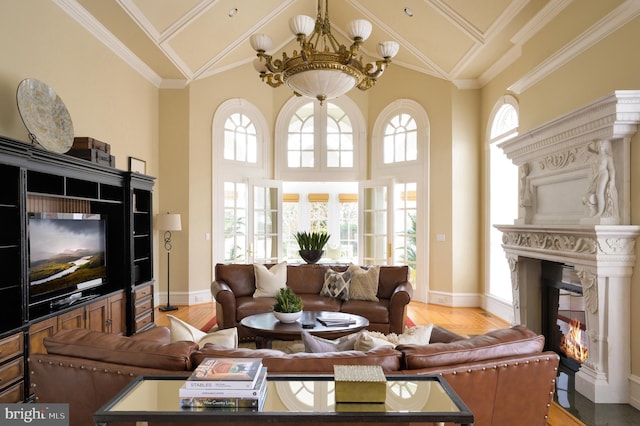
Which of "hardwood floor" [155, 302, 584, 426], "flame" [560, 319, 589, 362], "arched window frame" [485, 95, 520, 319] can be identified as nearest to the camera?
"flame" [560, 319, 589, 362]

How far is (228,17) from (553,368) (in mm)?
5544

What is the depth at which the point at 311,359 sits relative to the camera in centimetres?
186

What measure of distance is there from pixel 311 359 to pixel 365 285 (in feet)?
10.8

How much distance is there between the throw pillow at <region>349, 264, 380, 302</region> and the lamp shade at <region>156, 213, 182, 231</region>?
2.85 m

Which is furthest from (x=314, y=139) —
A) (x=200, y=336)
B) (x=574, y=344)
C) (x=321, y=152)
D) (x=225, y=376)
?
(x=225, y=376)

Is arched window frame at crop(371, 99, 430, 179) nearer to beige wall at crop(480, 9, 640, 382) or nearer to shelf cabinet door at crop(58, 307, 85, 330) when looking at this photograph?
beige wall at crop(480, 9, 640, 382)

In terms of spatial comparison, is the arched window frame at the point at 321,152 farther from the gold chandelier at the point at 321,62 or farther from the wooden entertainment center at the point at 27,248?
the gold chandelier at the point at 321,62

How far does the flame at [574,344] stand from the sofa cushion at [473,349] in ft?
5.97

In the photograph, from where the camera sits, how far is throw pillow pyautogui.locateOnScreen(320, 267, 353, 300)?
5.14 meters

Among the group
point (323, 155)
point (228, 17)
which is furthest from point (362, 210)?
point (228, 17)

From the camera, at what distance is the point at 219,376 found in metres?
1.39

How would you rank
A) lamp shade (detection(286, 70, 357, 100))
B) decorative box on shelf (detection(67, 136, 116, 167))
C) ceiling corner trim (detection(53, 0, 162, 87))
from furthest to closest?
ceiling corner trim (detection(53, 0, 162, 87))
decorative box on shelf (detection(67, 136, 116, 167))
lamp shade (detection(286, 70, 357, 100))

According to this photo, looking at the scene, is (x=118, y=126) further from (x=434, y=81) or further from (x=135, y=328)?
(x=434, y=81)

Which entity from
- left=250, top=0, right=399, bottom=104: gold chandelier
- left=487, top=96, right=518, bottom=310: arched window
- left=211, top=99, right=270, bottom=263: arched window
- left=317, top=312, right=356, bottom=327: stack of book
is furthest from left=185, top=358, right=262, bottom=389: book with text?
left=211, top=99, right=270, bottom=263: arched window
